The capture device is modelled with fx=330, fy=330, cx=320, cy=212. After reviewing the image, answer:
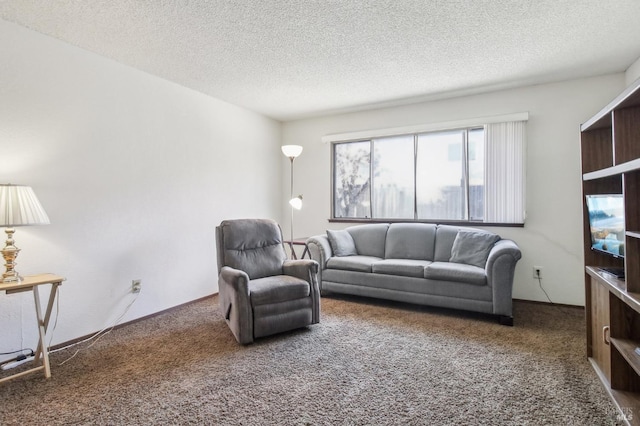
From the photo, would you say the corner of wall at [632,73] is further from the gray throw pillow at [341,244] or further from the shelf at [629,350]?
the gray throw pillow at [341,244]

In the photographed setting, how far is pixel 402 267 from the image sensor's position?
138 inches

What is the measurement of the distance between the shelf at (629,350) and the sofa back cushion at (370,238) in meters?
2.48

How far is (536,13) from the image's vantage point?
2.33 m

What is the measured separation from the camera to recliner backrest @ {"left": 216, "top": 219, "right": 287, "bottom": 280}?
3.09 meters

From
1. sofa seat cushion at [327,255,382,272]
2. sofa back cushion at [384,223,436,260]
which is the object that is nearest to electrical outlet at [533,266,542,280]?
sofa back cushion at [384,223,436,260]

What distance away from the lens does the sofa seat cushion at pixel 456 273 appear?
3107mm

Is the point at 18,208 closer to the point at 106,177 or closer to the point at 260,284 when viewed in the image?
the point at 106,177

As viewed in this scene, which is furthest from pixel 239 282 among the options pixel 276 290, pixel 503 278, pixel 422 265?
pixel 503 278

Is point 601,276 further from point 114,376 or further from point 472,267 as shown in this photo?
point 114,376

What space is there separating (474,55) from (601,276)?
2080mm

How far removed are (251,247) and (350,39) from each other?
206 cm

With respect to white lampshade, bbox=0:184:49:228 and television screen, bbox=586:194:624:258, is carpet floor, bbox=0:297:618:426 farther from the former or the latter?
white lampshade, bbox=0:184:49:228

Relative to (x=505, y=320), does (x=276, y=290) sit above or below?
above

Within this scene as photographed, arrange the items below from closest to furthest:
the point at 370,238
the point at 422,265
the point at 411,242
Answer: the point at 422,265 < the point at 411,242 < the point at 370,238
